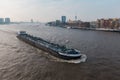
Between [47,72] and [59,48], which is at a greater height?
[59,48]

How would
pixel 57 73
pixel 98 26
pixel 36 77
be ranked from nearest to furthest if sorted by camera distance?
pixel 36 77 < pixel 57 73 < pixel 98 26

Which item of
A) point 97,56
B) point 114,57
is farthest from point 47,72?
point 114,57

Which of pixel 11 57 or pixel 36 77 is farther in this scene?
pixel 11 57

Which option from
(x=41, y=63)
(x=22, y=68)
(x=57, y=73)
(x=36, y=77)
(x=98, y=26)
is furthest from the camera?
(x=98, y=26)

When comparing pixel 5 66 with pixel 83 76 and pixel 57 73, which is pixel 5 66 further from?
pixel 83 76

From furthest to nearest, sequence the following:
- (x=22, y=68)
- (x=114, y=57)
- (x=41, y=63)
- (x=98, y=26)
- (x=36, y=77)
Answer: (x=98, y=26), (x=114, y=57), (x=41, y=63), (x=22, y=68), (x=36, y=77)

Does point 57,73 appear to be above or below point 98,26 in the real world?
below

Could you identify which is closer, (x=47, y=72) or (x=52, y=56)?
(x=47, y=72)

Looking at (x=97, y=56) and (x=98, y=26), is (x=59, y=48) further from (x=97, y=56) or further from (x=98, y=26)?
(x=98, y=26)

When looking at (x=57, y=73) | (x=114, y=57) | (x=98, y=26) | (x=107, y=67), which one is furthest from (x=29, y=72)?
(x=98, y=26)
